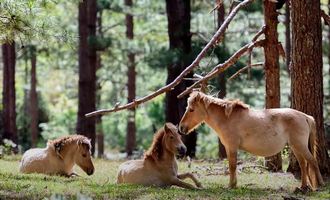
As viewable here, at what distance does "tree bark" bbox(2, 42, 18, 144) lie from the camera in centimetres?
2200

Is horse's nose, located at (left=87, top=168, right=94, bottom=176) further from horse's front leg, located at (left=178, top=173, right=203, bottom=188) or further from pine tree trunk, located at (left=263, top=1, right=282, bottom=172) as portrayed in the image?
pine tree trunk, located at (left=263, top=1, right=282, bottom=172)

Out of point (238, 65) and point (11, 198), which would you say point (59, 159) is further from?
point (238, 65)

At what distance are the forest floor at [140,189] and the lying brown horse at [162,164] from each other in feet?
1.48

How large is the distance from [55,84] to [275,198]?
40260mm

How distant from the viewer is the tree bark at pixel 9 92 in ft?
72.2

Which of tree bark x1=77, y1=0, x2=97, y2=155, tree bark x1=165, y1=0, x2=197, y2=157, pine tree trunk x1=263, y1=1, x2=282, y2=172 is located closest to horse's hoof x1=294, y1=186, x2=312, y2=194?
pine tree trunk x1=263, y1=1, x2=282, y2=172

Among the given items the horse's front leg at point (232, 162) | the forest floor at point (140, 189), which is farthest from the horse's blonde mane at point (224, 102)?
the forest floor at point (140, 189)

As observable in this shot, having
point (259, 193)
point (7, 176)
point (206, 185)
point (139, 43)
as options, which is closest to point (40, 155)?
point (7, 176)

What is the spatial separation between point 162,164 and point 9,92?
42.0ft

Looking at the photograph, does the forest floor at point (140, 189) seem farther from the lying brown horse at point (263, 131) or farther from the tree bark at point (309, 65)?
the tree bark at point (309, 65)

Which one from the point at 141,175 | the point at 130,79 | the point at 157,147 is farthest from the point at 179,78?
the point at 130,79

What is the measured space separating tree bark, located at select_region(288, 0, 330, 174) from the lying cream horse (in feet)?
13.5

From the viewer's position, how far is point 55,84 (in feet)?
157

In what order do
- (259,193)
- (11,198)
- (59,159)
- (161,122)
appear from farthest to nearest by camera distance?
(161,122)
(59,159)
(259,193)
(11,198)
